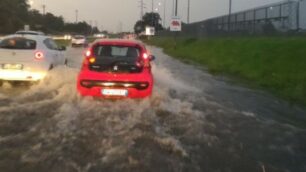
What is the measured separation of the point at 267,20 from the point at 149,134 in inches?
1602

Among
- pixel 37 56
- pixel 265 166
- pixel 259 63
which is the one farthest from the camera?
pixel 259 63

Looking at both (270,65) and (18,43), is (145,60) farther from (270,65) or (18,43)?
(270,65)

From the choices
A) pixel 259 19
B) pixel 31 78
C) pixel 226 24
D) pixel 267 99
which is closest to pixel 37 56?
pixel 31 78

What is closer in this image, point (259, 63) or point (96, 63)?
point (96, 63)

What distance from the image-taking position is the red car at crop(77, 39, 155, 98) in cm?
1305

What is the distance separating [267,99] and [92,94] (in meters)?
5.05

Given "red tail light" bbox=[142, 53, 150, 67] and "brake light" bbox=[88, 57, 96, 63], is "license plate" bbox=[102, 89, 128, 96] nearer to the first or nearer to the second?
"brake light" bbox=[88, 57, 96, 63]

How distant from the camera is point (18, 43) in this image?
675 inches

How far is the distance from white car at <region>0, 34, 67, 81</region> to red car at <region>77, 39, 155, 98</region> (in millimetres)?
3361

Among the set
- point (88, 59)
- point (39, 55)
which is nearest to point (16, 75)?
point (39, 55)

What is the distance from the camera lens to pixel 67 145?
8273 mm

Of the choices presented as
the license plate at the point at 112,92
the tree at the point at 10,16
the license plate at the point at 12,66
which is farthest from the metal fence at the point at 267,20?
the tree at the point at 10,16

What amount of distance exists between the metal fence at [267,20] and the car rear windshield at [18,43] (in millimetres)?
25268

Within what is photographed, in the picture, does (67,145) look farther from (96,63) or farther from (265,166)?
(96,63)
